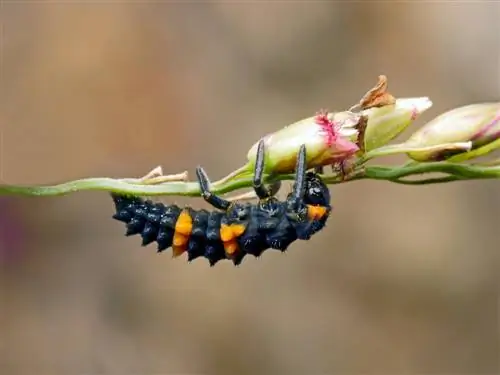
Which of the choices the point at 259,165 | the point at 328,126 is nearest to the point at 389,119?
the point at 328,126

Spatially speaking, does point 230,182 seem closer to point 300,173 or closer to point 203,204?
point 300,173

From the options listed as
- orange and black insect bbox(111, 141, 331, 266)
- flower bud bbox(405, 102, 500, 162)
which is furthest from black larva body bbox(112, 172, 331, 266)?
flower bud bbox(405, 102, 500, 162)

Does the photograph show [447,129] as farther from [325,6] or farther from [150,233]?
[325,6]

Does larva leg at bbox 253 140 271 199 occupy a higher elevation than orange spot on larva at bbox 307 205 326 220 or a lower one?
higher

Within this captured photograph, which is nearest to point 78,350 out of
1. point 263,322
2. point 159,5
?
point 263,322

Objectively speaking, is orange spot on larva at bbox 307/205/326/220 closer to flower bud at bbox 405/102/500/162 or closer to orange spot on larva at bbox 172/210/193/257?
orange spot on larva at bbox 172/210/193/257

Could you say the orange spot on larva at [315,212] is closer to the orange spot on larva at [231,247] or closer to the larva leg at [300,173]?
the larva leg at [300,173]
